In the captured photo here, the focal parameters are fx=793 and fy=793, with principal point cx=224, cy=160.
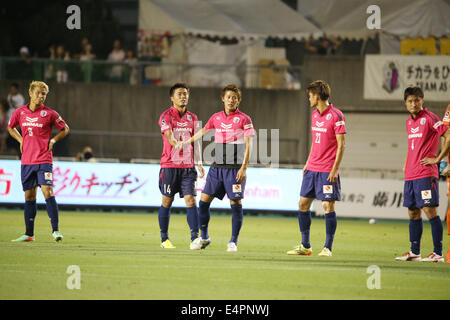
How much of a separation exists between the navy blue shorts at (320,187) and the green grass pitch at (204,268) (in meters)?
0.91

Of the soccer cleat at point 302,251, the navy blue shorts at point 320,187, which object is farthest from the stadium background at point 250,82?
the navy blue shorts at point 320,187

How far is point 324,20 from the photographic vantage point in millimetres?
28297

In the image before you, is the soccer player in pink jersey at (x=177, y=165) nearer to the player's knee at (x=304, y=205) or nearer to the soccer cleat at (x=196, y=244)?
the soccer cleat at (x=196, y=244)

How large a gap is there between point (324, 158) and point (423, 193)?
1512 mm

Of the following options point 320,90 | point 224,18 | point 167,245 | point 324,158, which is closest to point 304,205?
point 324,158

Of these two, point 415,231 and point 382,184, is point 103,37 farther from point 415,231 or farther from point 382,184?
point 415,231

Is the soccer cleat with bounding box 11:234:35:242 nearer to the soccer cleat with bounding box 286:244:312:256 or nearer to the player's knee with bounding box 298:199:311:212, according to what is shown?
the soccer cleat with bounding box 286:244:312:256

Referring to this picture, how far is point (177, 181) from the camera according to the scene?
12.4m

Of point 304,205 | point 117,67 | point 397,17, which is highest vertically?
point 397,17

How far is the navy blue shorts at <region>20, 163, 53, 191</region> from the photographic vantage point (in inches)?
504

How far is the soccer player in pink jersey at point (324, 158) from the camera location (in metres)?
11.6

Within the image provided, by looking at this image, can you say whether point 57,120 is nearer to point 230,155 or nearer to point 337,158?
point 230,155

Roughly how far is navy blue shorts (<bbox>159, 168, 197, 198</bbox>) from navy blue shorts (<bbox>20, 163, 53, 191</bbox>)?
6.28 feet
